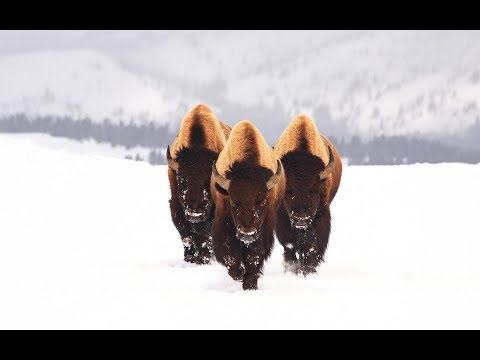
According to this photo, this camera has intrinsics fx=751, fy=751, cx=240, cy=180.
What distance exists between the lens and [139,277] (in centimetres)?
1082

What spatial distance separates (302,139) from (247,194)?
2401 millimetres

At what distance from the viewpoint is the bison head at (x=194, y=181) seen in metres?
11.2

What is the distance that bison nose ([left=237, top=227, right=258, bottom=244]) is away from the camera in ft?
30.1

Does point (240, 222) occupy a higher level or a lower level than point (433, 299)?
higher

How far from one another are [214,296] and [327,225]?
3033mm

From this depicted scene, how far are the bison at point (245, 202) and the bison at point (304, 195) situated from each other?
0.71m

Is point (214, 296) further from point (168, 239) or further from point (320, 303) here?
point (168, 239)

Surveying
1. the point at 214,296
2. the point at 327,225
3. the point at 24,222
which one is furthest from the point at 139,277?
the point at 24,222

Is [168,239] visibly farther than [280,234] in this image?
Yes

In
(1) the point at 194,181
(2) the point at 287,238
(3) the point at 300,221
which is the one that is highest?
(1) the point at 194,181

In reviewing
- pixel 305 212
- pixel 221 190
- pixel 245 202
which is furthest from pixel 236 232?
pixel 305 212

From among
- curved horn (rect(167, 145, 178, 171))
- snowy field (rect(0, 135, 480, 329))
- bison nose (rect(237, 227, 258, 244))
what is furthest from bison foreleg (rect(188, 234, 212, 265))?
bison nose (rect(237, 227, 258, 244))

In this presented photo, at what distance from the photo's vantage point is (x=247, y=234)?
361 inches

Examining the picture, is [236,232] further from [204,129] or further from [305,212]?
[204,129]
